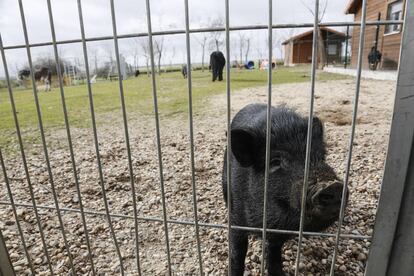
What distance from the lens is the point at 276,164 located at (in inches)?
82.9

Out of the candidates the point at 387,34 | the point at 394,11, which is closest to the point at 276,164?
the point at 387,34

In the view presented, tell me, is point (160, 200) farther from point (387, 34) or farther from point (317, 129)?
point (387, 34)

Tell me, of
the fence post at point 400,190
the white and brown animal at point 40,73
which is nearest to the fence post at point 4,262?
the white and brown animal at point 40,73

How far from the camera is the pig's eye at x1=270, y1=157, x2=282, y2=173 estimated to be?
80.4 inches

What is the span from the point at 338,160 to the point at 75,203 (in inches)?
157

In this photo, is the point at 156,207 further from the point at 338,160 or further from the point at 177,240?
the point at 338,160

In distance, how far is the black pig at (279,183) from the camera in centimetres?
166

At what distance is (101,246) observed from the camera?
3.11 meters

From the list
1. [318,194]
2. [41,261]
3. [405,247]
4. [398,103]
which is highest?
[398,103]

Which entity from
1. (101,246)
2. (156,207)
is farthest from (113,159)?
(101,246)

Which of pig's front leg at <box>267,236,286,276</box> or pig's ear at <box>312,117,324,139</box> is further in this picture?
pig's front leg at <box>267,236,286,276</box>

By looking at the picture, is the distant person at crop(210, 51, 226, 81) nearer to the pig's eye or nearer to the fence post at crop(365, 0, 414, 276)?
the pig's eye

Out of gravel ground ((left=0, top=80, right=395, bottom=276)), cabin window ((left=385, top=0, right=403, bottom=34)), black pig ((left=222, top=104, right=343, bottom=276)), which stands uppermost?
cabin window ((left=385, top=0, right=403, bottom=34))

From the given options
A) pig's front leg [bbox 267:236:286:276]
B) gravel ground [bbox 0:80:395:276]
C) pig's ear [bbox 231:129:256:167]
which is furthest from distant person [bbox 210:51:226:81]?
pig's ear [bbox 231:129:256:167]
